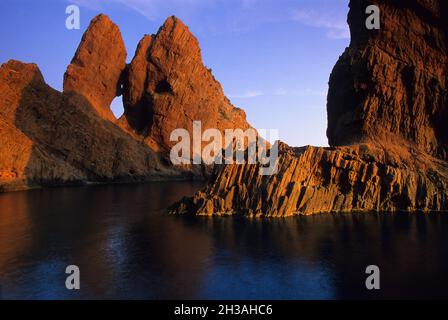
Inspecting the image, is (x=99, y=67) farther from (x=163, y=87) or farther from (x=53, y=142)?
(x=53, y=142)

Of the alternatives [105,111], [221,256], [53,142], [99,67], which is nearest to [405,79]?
[221,256]

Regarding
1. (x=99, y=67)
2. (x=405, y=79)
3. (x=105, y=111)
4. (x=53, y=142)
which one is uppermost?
(x=99, y=67)

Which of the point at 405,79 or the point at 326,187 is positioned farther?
the point at 405,79

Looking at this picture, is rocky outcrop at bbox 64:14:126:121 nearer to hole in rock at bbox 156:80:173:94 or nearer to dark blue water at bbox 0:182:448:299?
hole in rock at bbox 156:80:173:94

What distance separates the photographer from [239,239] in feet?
123

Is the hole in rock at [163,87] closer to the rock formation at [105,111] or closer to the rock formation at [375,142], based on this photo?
the rock formation at [105,111]

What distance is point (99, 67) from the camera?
13538 cm

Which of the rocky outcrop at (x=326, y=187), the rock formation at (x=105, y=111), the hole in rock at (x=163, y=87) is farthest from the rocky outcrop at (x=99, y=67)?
the rocky outcrop at (x=326, y=187)

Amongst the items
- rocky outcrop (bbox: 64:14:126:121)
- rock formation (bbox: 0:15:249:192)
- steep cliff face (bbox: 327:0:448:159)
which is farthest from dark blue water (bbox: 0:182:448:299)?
rocky outcrop (bbox: 64:14:126:121)

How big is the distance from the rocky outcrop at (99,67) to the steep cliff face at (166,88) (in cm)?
552

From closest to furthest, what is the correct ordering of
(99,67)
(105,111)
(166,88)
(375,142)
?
1. (375,142)
2. (105,111)
3. (99,67)
4. (166,88)

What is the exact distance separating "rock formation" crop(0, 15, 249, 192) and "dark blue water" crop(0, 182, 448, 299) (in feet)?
145

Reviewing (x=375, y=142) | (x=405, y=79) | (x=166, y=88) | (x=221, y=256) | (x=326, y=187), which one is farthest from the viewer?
(x=166, y=88)

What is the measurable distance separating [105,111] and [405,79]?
96.5m
